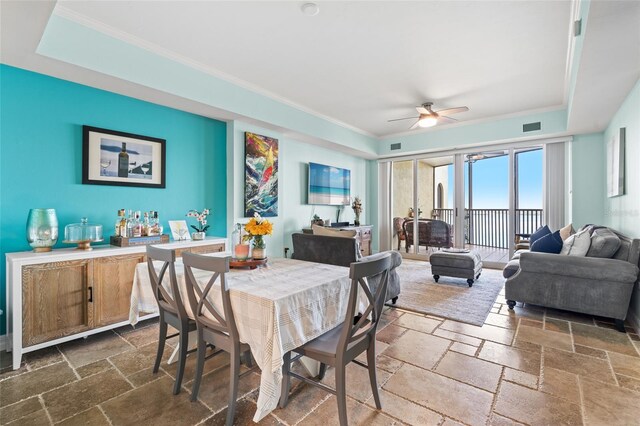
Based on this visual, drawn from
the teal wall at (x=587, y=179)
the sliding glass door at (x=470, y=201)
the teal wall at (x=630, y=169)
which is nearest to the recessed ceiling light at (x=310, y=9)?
the teal wall at (x=630, y=169)

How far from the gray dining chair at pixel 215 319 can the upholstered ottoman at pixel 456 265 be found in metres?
3.66

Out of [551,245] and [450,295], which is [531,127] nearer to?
[551,245]

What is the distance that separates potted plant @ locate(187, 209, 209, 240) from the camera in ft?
11.9

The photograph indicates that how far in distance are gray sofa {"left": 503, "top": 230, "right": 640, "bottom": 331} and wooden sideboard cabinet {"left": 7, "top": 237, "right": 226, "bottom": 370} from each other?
11.8 ft

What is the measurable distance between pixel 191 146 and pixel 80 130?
3.92 ft

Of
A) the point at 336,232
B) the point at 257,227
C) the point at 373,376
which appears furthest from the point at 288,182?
the point at 373,376

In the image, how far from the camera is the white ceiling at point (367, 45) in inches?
92.0

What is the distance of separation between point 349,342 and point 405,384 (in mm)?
789

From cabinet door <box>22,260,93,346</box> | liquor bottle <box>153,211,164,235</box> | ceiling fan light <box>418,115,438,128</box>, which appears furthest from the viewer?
ceiling fan light <box>418,115,438,128</box>

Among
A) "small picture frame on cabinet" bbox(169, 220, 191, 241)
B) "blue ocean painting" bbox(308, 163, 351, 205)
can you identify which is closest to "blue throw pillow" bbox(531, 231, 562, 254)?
"blue ocean painting" bbox(308, 163, 351, 205)

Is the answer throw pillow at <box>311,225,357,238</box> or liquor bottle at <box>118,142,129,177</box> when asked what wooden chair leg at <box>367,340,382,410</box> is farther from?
liquor bottle at <box>118,142,129,177</box>

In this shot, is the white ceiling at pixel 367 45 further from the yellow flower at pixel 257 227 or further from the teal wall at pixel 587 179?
the yellow flower at pixel 257 227

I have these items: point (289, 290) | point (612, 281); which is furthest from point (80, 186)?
point (612, 281)

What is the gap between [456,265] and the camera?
4.41m
